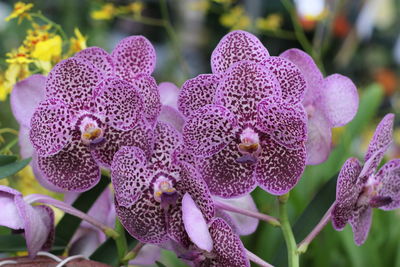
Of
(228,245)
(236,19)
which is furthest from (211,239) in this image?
(236,19)

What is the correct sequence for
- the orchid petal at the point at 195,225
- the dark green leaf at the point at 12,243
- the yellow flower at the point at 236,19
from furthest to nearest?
the yellow flower at the point at 236,19, the dark green leaf at the point at 12,243, the orchid petal at the point at 195,225

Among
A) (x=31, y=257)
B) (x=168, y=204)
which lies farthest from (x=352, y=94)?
(x=31, y=257)

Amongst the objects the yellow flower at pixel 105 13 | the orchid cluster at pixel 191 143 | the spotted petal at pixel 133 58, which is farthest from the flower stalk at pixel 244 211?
the yellow flower at pixel 105 13

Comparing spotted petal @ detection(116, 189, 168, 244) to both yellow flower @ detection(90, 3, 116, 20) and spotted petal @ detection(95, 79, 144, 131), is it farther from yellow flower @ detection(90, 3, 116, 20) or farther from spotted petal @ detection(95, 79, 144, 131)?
yellow flower @ detection(90, 3, 116, 20)

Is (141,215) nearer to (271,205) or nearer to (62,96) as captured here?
(62,96)

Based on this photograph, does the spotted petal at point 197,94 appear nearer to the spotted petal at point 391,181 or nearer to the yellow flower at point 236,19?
the spotted petal at point 391,181

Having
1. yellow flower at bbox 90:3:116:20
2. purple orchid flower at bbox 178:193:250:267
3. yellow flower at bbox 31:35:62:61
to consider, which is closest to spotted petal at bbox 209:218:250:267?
purple orchid flower at bbox 178:193:250:267
